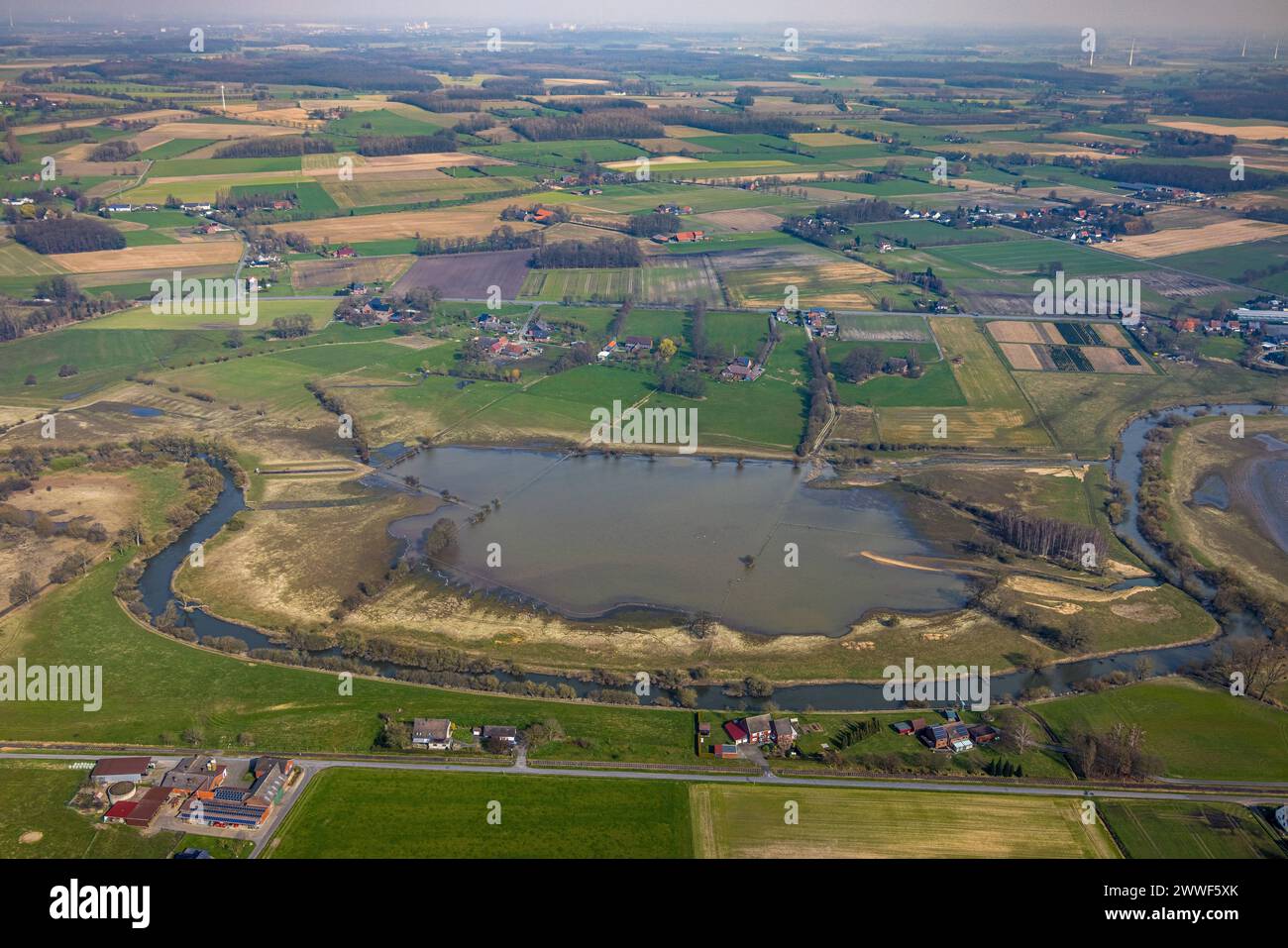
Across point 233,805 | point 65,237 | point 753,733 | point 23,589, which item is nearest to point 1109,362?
point 753,733

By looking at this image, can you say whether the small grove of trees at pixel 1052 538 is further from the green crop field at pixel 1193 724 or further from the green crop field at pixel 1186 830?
the green crop field at pixel 1186 830

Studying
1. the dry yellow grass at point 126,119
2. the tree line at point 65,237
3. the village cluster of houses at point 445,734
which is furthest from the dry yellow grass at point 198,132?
the village cluster of houses at point 445,734

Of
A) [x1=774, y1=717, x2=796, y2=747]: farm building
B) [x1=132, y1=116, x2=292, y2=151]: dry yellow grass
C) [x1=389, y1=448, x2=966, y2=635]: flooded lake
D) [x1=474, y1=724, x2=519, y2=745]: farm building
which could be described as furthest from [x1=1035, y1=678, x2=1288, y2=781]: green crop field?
[x1=132, y1=116, x2=292, y2=151]: dry yellow grass

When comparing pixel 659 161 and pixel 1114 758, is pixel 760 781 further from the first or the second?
pixel 659 161

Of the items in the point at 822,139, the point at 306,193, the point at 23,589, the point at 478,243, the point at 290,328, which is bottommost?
the point at 23,589

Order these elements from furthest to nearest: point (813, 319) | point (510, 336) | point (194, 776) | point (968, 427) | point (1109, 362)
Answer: point (813, 319) < point (510, 336) < point (1109, 362) < point (968, 427) < point (194, 776)
